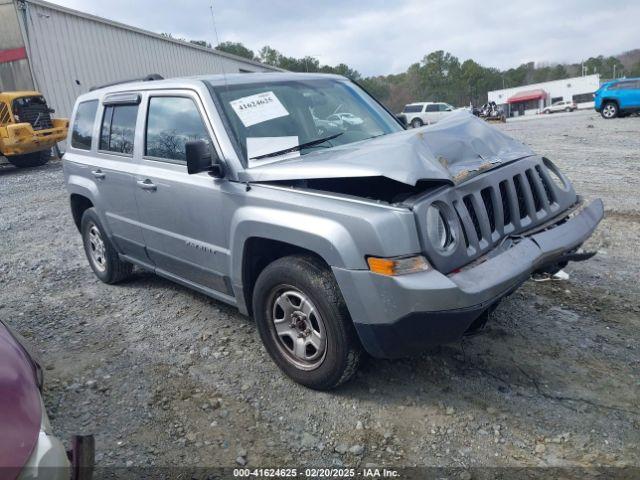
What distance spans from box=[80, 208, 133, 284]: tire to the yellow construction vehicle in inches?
474

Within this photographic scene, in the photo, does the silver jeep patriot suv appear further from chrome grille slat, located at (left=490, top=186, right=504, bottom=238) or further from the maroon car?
the maroon car

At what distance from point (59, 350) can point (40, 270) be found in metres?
2.45

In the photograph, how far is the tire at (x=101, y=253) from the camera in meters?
5.01

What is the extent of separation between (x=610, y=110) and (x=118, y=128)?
2235 cm

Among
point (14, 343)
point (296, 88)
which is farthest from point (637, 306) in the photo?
point (14, 343)

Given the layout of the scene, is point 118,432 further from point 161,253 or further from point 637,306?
point 637,306

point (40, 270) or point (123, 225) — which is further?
point (40, 270)

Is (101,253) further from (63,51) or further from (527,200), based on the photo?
(63,51)

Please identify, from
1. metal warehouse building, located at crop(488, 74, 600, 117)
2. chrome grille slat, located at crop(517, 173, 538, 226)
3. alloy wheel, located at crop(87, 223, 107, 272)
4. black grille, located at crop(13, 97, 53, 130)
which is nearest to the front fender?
chrome grille slat, located at crop(517, 173, 538, 226)

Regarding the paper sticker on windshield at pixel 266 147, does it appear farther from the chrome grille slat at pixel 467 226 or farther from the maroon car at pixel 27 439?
the maroon car at pixel 27 439

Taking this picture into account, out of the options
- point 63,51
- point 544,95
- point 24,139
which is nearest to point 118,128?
point 24,139

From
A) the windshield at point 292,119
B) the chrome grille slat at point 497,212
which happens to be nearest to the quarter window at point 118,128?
the windshield at point 292,119

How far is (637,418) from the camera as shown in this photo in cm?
262

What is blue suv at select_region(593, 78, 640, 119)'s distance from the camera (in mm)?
20344
